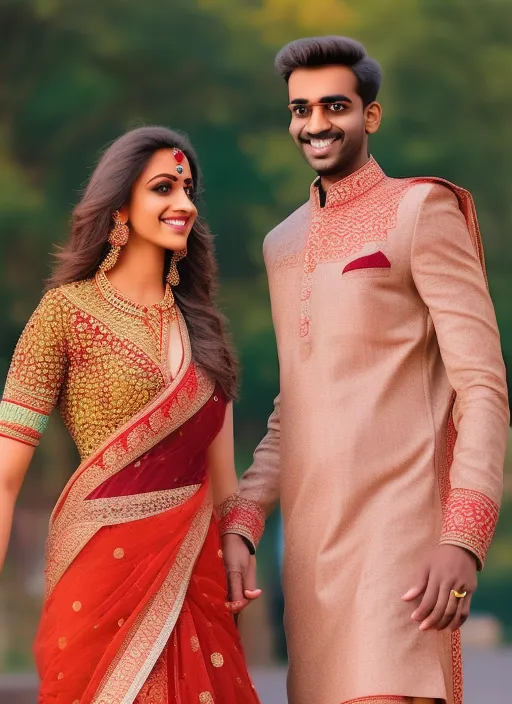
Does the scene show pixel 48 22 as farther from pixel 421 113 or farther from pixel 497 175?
pixel 497 175

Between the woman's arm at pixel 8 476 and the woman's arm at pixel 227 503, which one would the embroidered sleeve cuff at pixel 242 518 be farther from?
the woman's arm at pixel 8 476

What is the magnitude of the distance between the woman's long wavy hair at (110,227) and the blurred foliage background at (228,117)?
5.39 metres

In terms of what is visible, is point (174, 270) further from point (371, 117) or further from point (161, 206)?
point (371, 117)

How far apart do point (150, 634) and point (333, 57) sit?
148 centimetres

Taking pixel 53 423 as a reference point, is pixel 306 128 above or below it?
above

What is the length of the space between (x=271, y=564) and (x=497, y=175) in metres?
3.06

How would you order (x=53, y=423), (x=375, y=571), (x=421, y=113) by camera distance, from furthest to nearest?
(x=421, y=113) → (x=53, y=423) → (x=375, y=571)

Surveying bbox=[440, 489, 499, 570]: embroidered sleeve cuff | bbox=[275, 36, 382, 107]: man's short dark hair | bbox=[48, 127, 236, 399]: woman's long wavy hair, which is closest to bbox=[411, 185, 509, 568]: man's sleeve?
bbox=[440, 489, 499, 570]: embroidered sleeve cuff

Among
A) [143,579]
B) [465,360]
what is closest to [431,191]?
[465,360]

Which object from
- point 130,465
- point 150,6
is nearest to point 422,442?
point 130,465

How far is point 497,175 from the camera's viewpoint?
1062cm

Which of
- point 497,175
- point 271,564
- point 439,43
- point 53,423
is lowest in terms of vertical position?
point 271,564

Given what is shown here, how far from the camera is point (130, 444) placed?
12.2ft

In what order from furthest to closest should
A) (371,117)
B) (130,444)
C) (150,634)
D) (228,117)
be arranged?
(228,117) → (371,117) → (130,444) → (150,634)
